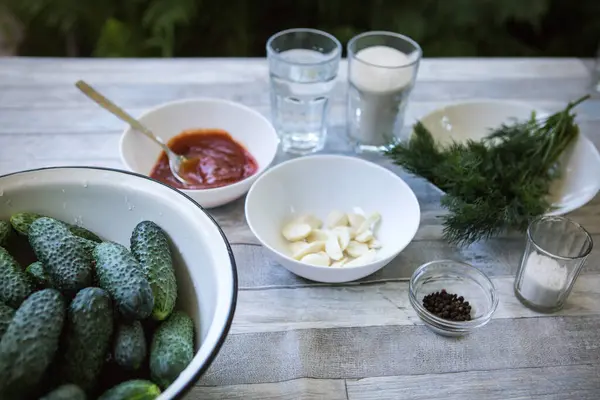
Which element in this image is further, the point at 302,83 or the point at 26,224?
the point at 302,83

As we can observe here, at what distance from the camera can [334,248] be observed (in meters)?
0.94

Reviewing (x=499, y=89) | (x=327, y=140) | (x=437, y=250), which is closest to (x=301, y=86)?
(x=327, y=140)

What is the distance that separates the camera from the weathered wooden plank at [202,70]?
1.35 m

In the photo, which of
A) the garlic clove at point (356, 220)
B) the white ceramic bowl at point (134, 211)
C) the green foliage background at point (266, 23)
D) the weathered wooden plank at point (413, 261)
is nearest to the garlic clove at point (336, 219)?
the garlic clove at point (356, 220)

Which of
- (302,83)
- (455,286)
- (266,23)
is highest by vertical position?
(302,83)

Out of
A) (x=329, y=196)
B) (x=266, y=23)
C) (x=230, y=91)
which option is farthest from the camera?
(x=266, y=23)

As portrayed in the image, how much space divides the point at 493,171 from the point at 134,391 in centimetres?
67

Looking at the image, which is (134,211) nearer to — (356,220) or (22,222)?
(22,222)

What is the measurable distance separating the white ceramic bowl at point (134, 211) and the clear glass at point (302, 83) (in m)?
0.43

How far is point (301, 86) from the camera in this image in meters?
1.13

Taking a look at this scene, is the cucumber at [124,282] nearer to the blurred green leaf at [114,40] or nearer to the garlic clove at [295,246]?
the garlic clove at [295,246]

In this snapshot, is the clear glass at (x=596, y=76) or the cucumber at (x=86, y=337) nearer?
the cucumber at (x=86, y=337)

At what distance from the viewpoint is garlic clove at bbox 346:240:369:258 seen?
95cm

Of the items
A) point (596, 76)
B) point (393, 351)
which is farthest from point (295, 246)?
point (596, 76)
